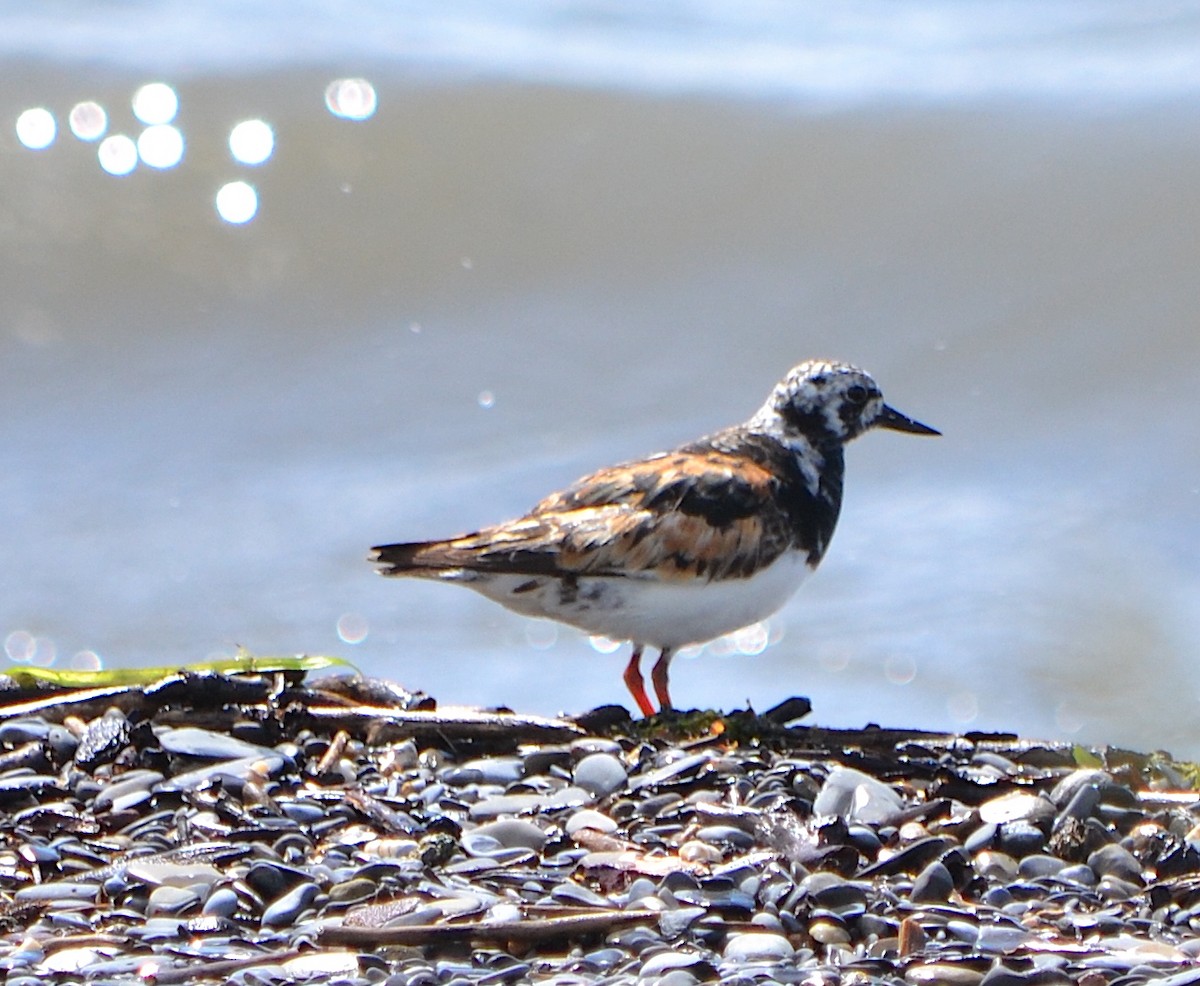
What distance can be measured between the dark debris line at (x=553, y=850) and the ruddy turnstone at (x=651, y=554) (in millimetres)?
546

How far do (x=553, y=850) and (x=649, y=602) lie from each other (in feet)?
4.40

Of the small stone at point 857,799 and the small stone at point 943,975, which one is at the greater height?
the small stone at point 857,799

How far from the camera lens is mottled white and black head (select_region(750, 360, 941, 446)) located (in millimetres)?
4918

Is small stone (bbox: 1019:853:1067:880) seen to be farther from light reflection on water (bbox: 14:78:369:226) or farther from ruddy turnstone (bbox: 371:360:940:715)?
light reflection on water (bbox: 14:78:369:226)

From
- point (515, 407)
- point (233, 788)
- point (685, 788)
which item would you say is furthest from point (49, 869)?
point (515, 407)

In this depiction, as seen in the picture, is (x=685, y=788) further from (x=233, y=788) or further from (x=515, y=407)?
(x=515, y=407)

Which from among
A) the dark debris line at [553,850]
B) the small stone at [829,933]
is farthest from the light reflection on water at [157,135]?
the small stone at [829,933]

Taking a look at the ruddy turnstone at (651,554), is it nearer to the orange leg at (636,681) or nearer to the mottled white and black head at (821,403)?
the orange leg at (636,681)

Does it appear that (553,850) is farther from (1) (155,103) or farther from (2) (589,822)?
(1) (155,103)

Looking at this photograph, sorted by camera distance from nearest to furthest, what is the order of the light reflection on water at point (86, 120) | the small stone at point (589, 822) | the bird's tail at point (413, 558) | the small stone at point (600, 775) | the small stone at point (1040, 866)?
the small stone at point (1040, 866)
the small stone at point (589, 822)
the small stone at point (600, 775)
the bird's tail at point (413, 558)
the light reflection on water at point (86, 120)

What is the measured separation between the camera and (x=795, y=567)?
4.42 m

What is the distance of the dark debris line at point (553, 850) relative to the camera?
8.43 feet

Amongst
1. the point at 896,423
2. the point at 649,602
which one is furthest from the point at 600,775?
the point at 896,423

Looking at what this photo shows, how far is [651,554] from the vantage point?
13.9 ft
